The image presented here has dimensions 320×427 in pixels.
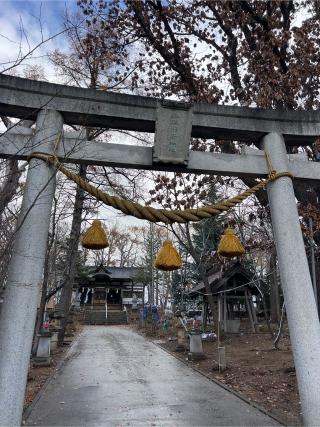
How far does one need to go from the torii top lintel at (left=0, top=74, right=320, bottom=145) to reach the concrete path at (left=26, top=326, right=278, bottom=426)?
465 cm

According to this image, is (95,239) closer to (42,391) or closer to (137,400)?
(137,400)

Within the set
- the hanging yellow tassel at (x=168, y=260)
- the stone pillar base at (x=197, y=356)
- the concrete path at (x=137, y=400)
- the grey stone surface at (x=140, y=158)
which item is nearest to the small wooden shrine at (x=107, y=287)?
the stone pillar base at (x=197, y=356)

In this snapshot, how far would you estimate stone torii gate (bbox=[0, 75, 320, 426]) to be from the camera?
4.51 m

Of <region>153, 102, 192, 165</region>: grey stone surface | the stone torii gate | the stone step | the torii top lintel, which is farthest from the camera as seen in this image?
the stone step

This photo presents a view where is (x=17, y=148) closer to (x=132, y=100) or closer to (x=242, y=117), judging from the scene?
(x=132, y=100)

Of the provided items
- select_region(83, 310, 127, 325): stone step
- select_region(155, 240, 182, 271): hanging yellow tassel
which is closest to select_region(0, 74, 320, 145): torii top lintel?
select_region(155, 240, 182, 271): hanging yellow tassel

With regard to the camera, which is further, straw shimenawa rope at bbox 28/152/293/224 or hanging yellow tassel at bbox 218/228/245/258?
hanging yellow tassel at bbox 218/228/245/258

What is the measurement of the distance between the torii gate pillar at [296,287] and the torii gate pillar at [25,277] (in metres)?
3.21

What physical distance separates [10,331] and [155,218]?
2.18 meters

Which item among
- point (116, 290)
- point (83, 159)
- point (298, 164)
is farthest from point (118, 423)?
point (116, 290)

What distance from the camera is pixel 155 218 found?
493 cm

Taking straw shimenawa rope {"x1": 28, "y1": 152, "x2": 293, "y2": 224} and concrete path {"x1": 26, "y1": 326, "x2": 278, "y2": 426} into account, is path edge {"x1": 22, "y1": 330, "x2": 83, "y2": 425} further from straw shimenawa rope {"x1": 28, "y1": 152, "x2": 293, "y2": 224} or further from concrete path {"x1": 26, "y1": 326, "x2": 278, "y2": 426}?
straw shimenawa rope {"x1": 28, "y1": 152, "x2": 293, "y2": 224}

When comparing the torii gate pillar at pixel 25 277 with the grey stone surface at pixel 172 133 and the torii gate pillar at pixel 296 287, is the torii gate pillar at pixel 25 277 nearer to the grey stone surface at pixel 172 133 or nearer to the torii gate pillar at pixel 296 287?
the grey stone surface at pixel 172 133

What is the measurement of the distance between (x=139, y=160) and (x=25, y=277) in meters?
2.20
